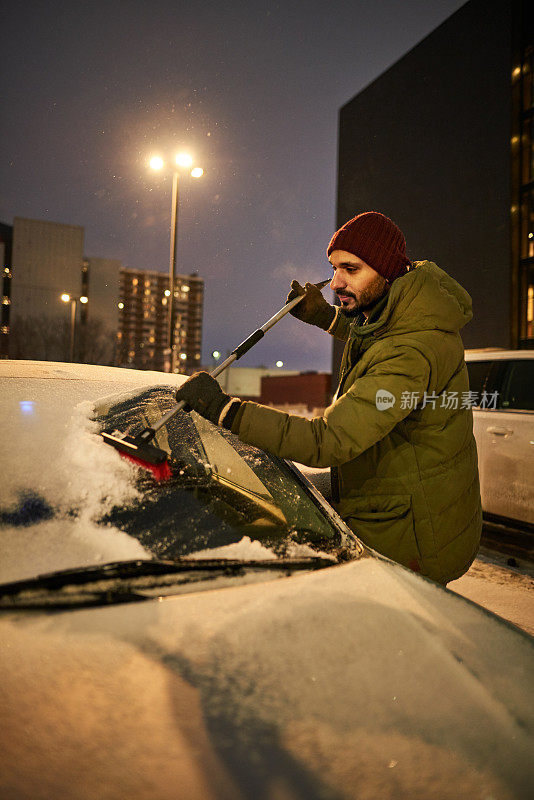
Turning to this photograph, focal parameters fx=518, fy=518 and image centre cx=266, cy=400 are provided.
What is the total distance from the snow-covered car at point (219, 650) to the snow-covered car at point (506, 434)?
3.12 meters

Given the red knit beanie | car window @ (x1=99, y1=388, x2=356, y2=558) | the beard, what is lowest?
car window @ (x1=99, y1=388, x2=356, y2=558)

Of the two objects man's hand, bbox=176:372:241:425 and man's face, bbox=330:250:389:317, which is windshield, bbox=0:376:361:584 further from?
man's face, bbox=330:250:389:317

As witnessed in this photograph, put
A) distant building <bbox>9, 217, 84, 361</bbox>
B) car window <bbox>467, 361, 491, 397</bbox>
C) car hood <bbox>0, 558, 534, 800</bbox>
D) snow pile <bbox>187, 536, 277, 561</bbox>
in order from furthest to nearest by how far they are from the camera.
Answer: distant building <bbox>9, 217, 84, 361</bbox>
car window <bbox>467, 361, 491, 397</bbox>
snow pile <bbox>187, 536, 277, 561</bbox>
car hood <bbox>0, 558, 534, 800</bbox>

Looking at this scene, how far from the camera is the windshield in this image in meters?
1.46

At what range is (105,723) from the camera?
0.96 metres

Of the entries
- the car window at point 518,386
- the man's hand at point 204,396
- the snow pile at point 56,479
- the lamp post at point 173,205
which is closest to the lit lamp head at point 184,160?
the lamp post at point 173,205

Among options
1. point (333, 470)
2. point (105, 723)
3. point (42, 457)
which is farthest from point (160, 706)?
point (333, 470)

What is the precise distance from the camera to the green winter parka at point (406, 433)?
1.67 m

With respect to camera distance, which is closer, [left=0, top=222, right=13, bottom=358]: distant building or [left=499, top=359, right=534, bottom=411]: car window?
[left=499, top=359, right=534, bottom=411]: car window

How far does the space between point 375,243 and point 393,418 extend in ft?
2.33

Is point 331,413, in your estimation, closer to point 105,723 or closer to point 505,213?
point 105,723

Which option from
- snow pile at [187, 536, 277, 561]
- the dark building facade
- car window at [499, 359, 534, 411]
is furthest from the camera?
the dark building facade

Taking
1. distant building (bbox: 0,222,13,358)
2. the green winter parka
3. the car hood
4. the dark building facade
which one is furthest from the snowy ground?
distant building (bbox: 0,222,13,358)

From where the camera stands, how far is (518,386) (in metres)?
4.62
